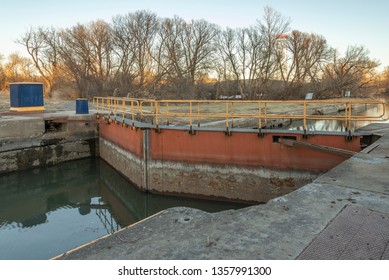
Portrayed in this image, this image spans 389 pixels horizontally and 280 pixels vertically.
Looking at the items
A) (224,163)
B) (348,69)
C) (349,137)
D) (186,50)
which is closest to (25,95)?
(224,163)

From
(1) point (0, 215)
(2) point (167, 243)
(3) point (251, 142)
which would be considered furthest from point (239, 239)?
(1) point (0, 215)

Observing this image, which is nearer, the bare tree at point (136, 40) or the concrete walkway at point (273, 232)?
the concrete walkway at point (273, 232)

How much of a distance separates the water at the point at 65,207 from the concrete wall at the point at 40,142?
42 centimetres

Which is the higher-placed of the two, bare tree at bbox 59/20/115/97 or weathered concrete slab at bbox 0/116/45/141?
bare tree at bbox 59/20/115/97

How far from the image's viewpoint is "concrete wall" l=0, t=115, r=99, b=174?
12031 mm

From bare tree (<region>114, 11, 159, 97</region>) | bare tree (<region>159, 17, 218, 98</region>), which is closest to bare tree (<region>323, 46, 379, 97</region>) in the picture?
bare tree (<region>159, 17, 218, 98</region>)

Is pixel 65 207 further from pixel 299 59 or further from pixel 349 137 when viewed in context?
pixel 299 59

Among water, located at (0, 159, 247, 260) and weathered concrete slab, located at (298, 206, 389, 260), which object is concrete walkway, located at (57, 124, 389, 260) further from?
water, located at (0, 159, 247, 260)

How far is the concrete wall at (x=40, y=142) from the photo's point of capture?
12.0 meters

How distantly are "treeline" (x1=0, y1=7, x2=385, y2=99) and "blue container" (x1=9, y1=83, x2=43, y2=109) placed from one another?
42.2 ft

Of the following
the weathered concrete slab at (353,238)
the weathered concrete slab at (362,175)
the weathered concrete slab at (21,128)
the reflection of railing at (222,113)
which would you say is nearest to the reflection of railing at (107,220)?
the reflection of railing at (222,113)

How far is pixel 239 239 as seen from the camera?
329 cm

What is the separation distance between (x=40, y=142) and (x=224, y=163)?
795cm

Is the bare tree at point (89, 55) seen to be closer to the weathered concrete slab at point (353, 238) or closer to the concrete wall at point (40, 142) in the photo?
the concrete wall at point (40, 142)
